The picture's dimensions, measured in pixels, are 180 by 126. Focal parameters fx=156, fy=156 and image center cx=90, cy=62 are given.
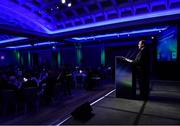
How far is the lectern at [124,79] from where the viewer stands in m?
4.64

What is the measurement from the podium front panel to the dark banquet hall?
3cm

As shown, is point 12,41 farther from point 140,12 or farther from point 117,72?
point 117,72

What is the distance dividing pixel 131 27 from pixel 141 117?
6128mm

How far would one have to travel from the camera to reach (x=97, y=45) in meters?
14.5

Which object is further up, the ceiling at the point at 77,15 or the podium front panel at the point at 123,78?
the ceiling at the point at 77,15

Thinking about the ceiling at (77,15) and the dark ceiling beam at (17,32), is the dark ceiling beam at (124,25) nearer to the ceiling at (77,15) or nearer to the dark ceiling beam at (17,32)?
the ceiling at (77,15)

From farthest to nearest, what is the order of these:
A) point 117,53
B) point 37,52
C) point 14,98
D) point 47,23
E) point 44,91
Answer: point 37,52 < point 117,53 < point 47,23 < point 44,91 < point 14,98

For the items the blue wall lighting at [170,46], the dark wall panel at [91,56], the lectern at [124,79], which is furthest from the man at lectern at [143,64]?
the dark wall panel at [91,56]

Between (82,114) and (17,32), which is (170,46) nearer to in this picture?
(82,114)

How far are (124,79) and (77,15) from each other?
805 cm

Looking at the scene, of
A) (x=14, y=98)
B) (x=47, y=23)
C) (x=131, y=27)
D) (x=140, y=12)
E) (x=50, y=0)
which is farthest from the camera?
(x=47, y=23)

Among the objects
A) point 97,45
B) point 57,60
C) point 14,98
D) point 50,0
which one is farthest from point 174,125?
point 57,60

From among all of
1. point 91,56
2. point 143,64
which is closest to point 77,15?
point 91,56

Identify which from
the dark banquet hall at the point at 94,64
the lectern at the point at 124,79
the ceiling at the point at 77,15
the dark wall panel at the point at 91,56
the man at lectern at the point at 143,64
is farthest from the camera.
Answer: the dark wall panel at the point at 91,56
